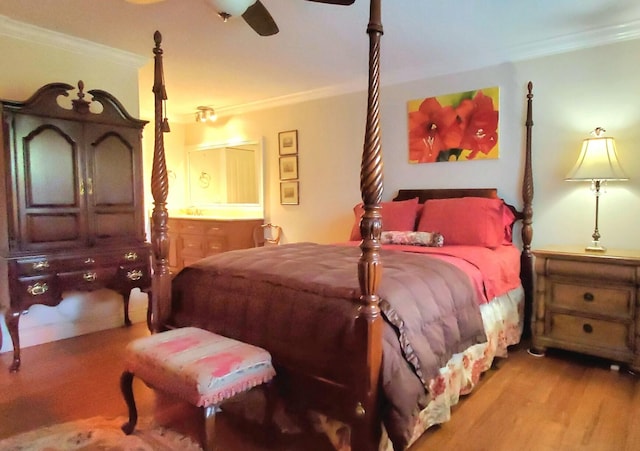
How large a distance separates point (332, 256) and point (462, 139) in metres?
1.89

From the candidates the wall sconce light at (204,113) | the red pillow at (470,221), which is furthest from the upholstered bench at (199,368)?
the wall sconce light at (204,113)

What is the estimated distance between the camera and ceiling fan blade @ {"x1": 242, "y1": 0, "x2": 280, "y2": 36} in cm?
220

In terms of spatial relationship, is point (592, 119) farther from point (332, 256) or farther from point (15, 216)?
point (15, 216)

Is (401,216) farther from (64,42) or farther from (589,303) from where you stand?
(64,42)

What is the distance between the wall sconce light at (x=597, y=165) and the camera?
2.86 m

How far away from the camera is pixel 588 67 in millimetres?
3174

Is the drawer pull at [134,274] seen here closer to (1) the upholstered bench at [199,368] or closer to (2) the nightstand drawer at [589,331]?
(1) the upholstered bench at [199,368]

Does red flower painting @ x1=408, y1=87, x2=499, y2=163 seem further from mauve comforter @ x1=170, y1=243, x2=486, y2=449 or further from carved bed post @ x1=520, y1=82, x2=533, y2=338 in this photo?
mauve comforter @ x1=170, y1=243, x2=486, y2=449

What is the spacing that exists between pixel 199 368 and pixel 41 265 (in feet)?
6.49

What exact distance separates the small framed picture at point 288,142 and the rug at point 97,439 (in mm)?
3517

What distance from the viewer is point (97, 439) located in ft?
6.48

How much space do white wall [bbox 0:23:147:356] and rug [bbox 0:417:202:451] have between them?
114 cm

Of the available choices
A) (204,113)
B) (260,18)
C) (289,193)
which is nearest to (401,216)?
(289,193)

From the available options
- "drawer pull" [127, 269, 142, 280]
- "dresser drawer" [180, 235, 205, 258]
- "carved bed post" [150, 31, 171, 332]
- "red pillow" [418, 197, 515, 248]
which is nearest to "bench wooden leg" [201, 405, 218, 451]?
"carved bed post" [150, 31, 171, 332]
